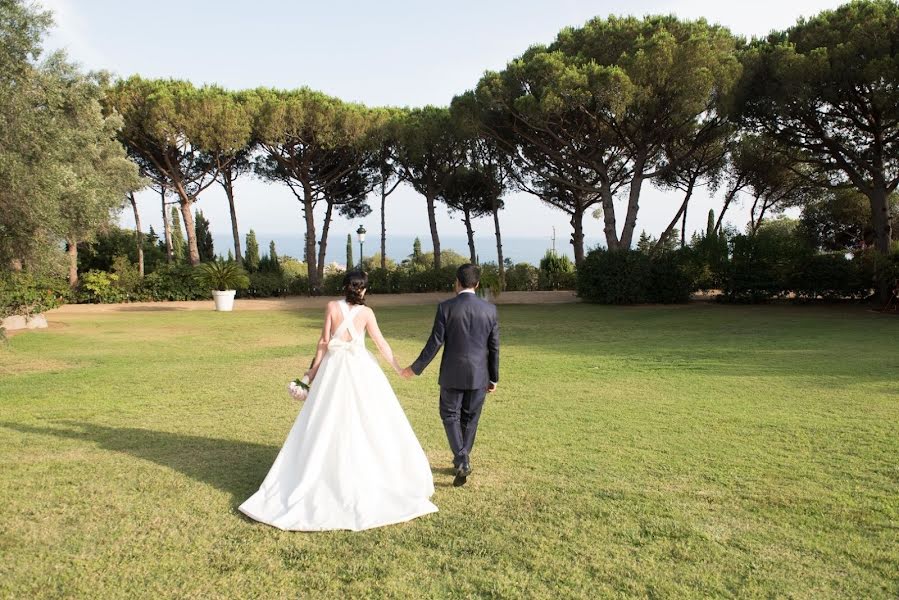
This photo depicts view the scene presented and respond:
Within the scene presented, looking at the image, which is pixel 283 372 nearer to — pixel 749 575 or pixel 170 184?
pixel 749 575

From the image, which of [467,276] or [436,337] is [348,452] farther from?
[467,276]

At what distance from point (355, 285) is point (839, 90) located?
17799mm

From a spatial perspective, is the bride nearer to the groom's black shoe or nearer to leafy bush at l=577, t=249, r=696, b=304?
the groom's black shoe

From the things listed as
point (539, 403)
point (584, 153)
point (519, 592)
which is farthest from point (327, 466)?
point (584, 153)

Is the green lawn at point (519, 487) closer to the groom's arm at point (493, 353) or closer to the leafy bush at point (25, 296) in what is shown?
the groom's arm at point (493, 353)

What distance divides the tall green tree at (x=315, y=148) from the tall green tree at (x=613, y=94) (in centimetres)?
690

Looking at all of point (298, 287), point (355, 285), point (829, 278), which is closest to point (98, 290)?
point (298, 287)

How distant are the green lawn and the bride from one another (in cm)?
19

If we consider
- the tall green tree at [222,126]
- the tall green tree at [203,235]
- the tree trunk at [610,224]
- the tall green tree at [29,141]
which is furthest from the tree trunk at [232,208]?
the tall green tree at [29,141]

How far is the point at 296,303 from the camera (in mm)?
24062

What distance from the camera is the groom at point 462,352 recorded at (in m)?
4.76

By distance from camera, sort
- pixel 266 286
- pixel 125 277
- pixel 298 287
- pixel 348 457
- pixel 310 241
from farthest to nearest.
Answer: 1. pixel 310 241
2. pixel 298 287
3. pixel 266 286
4. pixel 125 277
5. pixel 348 457

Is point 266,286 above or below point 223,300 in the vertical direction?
above

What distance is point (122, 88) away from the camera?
24.2 metres
